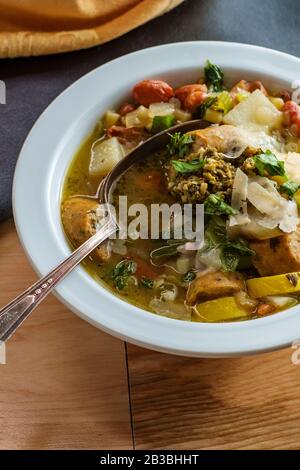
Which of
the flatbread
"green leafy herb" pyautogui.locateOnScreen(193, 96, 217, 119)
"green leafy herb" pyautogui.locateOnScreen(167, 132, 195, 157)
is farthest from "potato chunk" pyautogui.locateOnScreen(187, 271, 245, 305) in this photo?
the flatbread

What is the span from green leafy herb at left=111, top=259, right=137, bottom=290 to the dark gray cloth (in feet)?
2.69

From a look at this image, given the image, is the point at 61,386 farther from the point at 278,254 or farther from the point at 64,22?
the point at 64,22

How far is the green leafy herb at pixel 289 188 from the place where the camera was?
90.8 inches

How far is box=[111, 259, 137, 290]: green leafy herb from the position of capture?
7.58 feet

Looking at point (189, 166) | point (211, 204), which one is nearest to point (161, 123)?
point (189, 166)

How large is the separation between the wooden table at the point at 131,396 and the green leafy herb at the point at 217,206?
1.72ft

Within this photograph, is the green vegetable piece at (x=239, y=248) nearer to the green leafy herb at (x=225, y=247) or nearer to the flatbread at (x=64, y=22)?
the green leafy herb at (x=225, y=247)

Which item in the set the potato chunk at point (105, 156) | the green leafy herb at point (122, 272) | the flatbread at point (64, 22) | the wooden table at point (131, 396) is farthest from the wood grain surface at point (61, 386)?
the flatbread at point (64, 22)

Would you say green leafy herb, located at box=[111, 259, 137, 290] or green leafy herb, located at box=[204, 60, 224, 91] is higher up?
green leafy herb, located at box=[204, 60, 224, 91]

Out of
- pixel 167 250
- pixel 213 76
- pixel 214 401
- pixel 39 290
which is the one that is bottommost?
pixel 214 401

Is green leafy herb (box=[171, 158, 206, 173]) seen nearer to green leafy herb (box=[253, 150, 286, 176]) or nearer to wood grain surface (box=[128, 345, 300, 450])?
green leafy herb (box=[253, 150, 286, 176])

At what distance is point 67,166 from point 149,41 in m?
1.09

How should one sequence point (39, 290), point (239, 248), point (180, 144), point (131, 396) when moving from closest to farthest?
1. point (39, 290)
2. point (131, 396)
3. point (239, 248)
4. point (180, 144)

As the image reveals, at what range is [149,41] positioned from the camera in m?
3.32
